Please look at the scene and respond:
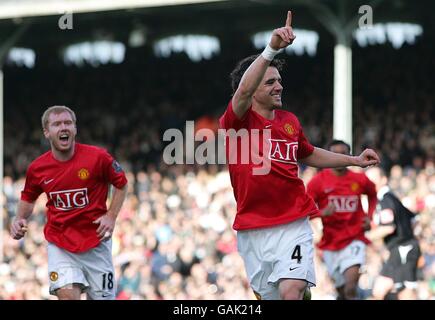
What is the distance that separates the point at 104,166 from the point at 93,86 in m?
22.1

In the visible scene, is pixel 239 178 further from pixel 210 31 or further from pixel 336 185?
pixel 210 31

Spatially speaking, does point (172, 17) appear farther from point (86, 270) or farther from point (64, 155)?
point (86, 270)

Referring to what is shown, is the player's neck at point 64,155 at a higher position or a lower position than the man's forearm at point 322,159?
higher

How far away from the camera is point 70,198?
946 cm

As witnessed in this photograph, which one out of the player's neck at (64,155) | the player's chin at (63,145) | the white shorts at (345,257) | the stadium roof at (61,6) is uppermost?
the stadium roof at (61,6)

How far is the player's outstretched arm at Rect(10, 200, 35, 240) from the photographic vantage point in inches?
368

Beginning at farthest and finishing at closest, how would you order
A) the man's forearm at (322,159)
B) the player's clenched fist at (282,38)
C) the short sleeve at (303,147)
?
the man's forearm at (322,159), the short sleeve at (303,147), the player's clenched fist at (282,38)

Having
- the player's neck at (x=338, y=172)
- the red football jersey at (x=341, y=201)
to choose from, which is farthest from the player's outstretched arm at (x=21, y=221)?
the player's neck at (x=338, y=172)

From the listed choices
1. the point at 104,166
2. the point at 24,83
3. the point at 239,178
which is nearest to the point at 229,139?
the point at 239,178

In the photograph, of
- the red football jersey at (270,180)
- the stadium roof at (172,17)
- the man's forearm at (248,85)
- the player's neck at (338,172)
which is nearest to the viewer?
the man's forearm at (248,85)

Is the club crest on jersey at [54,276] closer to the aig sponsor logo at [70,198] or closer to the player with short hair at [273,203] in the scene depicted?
the aig sponsor logo at [70,198]

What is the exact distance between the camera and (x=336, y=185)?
42.1ft

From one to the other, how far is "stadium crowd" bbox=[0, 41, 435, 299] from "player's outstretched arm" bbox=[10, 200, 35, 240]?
639cm

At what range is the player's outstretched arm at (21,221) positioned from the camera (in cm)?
934
